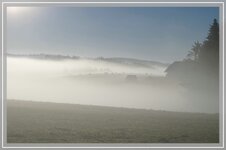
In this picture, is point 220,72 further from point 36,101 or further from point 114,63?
point 36,101

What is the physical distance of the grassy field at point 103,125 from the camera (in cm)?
598

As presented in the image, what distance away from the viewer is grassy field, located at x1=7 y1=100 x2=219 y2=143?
236 inches

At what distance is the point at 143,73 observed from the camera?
6062 millimetres

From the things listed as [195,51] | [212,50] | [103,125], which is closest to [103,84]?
[103,125]

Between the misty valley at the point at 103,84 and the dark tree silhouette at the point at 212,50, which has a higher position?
the dark tree silhouette at the point at 212,50

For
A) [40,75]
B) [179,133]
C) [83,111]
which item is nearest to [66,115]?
[83,111]

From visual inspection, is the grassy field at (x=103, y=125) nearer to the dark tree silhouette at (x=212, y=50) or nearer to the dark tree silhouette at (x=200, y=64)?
the dark tree silhouette at (x=200, y=64)

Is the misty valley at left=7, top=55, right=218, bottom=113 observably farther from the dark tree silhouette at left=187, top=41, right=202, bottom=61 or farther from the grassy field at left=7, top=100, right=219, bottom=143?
Result: the dark tree silhouette at left=187, top=41, right=202, bottom=61

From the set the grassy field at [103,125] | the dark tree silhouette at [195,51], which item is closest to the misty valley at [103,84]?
the grassy field at [103,125]

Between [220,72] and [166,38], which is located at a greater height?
[166,38]

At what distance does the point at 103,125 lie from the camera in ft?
19.8

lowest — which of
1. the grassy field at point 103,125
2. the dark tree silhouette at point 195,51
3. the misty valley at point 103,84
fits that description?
the grassy field at point 103,125

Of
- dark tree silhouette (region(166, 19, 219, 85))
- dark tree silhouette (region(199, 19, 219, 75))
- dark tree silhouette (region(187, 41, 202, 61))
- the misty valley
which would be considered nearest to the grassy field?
the misty valley

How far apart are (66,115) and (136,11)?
1.76m
